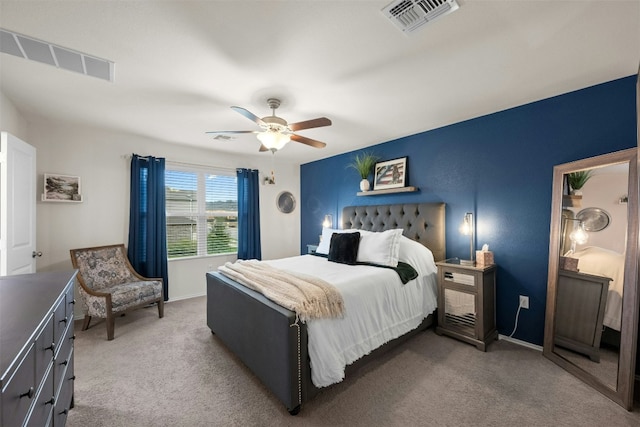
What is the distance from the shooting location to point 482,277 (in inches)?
102

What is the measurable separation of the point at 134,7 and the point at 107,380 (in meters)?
2.69

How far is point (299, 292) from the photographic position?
2.01m

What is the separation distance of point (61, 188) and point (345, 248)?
360 centimetres

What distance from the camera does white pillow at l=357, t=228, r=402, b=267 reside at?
9.40 ft

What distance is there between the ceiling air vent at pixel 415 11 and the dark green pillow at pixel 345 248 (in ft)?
7.16

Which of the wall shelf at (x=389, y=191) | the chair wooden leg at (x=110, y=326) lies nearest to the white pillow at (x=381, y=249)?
the wall shelf at (x=389, y=191)

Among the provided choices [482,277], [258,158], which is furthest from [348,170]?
[482,277]

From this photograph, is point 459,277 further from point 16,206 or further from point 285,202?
point 16,206

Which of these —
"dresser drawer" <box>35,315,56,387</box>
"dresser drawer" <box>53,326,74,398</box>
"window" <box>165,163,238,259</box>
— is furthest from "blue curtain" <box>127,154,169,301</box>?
"dresser drawer" <box>35,315,56,387</box>

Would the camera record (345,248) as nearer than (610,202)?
No

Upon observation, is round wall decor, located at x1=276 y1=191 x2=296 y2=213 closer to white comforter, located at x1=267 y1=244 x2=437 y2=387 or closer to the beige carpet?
white comforter, located at x1=267 y1=244 x2=437 y2=387

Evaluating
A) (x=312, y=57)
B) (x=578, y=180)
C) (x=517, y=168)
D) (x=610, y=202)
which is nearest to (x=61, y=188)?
(x=312, y=57)

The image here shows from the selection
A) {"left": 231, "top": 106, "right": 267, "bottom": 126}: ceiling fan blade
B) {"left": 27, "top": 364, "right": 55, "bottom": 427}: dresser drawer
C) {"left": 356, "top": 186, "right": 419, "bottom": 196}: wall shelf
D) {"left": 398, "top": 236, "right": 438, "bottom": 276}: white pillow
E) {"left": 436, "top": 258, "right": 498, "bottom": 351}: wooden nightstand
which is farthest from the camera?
{"left": 356, "top": 186, "right": 419, "bottom": 196}: wall shelf

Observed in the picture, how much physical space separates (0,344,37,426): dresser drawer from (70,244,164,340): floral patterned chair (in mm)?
2294
